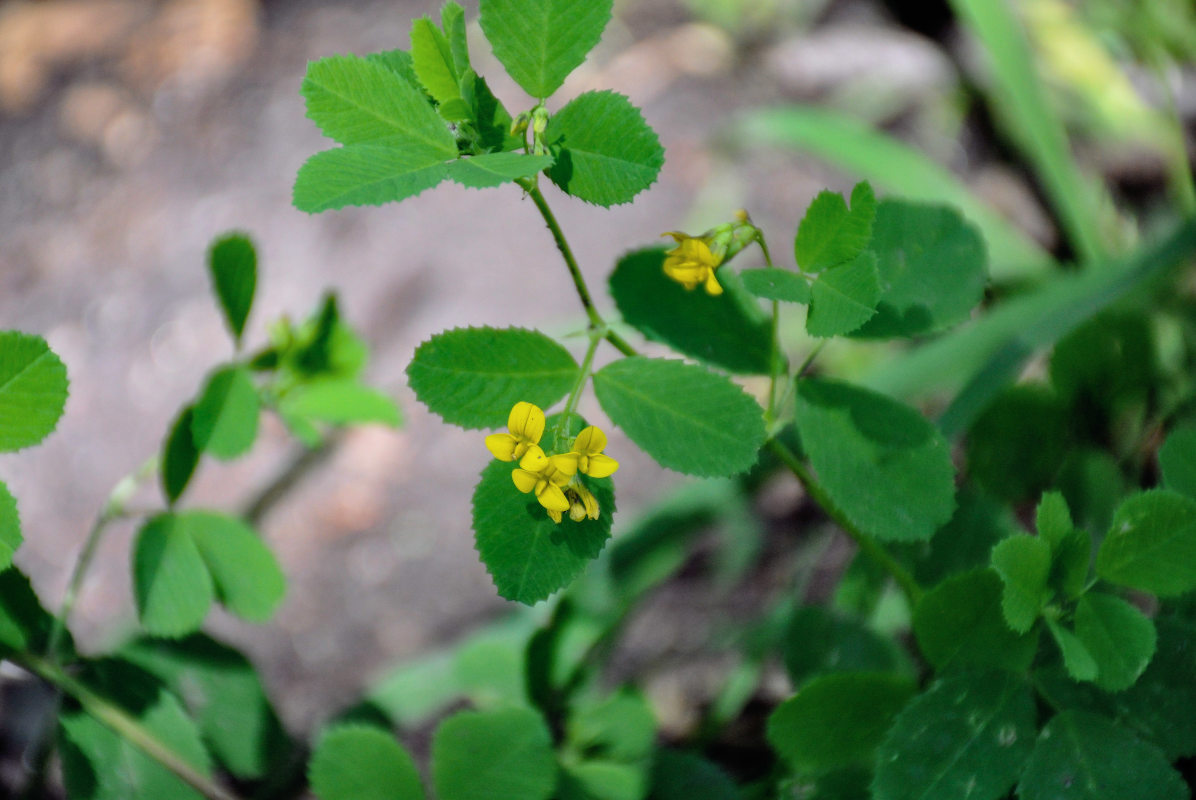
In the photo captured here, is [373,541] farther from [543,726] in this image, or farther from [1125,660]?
[1125,660]

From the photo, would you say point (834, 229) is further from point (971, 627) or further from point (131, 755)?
point (131, 755)

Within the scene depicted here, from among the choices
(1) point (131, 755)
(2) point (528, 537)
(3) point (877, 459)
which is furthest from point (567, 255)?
(1) point (131, 755)

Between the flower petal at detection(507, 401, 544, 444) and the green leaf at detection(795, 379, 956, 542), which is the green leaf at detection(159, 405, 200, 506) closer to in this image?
the flower petal at detection(507, 401, 544, 444)

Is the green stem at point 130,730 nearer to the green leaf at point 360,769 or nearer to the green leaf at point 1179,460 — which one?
the green leaf at point 360,769

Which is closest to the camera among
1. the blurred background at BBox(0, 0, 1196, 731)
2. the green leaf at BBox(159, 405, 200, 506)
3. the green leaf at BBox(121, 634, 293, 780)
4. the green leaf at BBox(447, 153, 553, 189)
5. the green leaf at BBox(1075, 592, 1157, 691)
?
the green leaf at BBox(447, 153, 553, 189)

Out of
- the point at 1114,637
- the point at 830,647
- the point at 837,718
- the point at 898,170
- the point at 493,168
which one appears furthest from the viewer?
the point at 898,170

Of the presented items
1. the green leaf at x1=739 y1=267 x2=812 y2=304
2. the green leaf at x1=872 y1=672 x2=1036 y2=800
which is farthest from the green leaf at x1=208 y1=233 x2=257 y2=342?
the green leaf at x1=872 y1=672 x2=1036 y2=800
